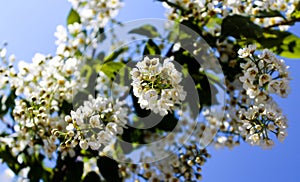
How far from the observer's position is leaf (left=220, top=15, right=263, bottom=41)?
1.26 meters

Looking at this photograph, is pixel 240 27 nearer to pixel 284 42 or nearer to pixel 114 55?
pixel 284 42

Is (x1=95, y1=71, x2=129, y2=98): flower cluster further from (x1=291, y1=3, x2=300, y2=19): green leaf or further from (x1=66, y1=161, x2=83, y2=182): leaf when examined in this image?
(x1=291, y1=3, x2=300, y2=19): green leaf

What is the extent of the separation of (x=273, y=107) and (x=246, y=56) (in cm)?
15

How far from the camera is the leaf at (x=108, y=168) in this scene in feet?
4.28


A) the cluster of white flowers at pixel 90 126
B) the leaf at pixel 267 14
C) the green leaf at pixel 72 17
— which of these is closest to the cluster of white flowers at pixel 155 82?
the cluster of white flowers at pixel 90 126

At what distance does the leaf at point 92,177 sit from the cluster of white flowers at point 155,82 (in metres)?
0.48

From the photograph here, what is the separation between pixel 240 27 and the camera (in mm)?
1279

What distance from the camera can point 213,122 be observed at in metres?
1.52

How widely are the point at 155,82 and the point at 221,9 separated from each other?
498 millimetres

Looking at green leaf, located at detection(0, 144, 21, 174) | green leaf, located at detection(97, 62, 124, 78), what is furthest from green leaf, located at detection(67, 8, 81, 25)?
green leaf, located at detection(0, 144, 21, 174)

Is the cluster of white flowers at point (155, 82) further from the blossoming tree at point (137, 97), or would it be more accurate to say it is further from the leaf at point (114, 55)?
the leaf at point (114, 55)

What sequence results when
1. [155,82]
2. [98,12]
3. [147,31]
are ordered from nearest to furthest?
[155,82] < [147,31] < [98,12]

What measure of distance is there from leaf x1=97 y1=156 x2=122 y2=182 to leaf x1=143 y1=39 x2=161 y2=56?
373 mm

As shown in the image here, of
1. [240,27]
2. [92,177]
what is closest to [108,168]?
[92,177]
